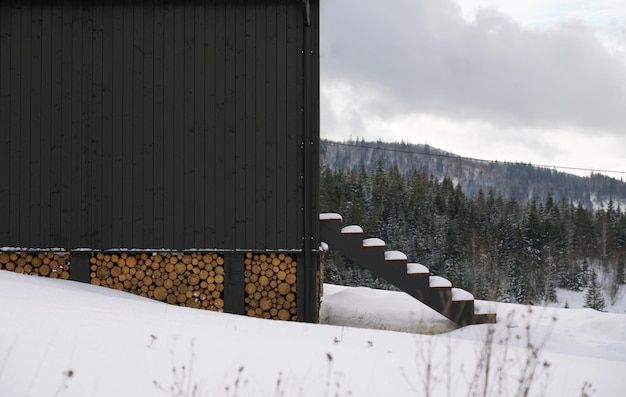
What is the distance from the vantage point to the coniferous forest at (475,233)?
5041cm

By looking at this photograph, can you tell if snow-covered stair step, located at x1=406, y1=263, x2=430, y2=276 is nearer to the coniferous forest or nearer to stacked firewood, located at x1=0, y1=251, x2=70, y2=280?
stacked firewood, located at x1=0, y1=251, x2=70, y2=280

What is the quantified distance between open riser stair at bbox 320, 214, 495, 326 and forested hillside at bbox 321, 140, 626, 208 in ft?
429

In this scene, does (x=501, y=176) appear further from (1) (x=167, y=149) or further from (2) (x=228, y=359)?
(2) (x=228, y=359)

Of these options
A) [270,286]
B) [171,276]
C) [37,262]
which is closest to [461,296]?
[270,286]

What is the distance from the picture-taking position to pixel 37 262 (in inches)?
362

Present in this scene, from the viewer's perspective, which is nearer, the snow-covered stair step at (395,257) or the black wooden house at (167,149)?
the black wooden house at (167,149)

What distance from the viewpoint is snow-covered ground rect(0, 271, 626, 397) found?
419 cm

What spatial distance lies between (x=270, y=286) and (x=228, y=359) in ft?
13.9

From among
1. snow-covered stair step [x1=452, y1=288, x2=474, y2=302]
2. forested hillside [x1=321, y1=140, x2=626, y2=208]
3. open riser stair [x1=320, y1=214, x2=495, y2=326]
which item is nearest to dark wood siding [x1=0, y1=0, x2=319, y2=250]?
open riser stair [x1=320, y1=214, x2=495, y2=326]

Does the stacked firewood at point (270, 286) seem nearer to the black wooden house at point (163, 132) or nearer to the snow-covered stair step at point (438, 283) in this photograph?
the black wooden house at point (163, 132)

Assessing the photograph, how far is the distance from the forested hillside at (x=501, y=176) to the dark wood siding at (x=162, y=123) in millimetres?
131959

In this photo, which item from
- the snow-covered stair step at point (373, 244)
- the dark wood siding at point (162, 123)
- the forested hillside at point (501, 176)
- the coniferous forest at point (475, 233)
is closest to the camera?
the dark wood siding at point (162, 123)

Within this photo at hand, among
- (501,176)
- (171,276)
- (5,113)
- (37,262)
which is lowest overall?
(171,276)

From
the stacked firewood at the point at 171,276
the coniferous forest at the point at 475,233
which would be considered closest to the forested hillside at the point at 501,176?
the coniferous forest at the point at 475,233
